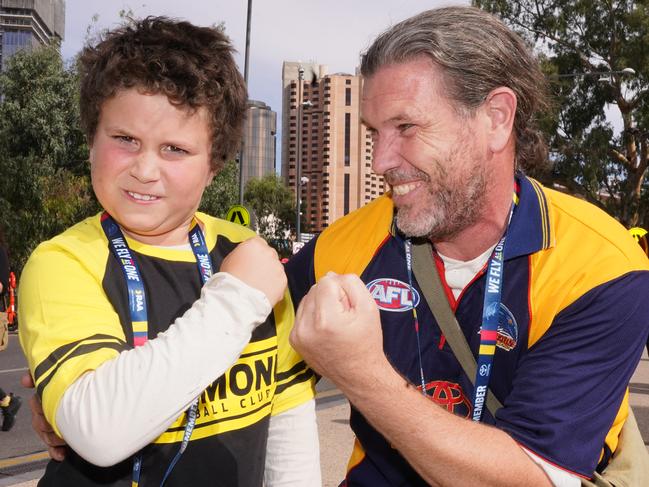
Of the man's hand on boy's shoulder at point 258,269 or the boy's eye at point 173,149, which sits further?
the boy's eye at point 173,149

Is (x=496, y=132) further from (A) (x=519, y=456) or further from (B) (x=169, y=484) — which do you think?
(B) (x=169, y=484)

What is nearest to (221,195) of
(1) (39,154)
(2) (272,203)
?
(1) (39,154)

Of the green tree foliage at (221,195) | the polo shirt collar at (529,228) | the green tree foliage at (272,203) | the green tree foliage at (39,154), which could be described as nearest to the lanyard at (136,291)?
the polo shirt collar at (529,228)

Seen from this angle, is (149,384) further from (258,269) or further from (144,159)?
(144,159)

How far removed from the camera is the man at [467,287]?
1.89m

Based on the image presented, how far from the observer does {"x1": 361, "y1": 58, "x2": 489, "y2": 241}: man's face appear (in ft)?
8.08

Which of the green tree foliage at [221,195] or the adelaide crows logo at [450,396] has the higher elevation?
the adelaide crows logo at [450,396]

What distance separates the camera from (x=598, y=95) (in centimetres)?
3117

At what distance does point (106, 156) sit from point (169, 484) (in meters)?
0.87

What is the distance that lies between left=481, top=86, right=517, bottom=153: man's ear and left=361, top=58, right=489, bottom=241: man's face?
0.12 m

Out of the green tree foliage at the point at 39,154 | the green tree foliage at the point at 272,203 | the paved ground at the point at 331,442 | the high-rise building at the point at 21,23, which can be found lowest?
the green tree foliage at the point at 272,203

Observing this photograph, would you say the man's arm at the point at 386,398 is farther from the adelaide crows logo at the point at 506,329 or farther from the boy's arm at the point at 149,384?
the adelaide crows logo at the point at 506,329

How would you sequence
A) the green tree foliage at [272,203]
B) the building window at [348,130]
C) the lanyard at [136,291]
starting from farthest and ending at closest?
the building window at [348,130] < the green tree foliage at [272,203] < the lanyard at [136,291]

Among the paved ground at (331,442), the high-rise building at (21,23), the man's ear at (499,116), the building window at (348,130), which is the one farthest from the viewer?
the high-rise building at (21,23)
